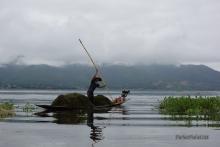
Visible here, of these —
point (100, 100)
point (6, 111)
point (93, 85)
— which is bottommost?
point (6, 111)

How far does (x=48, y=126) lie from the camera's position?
36.0m

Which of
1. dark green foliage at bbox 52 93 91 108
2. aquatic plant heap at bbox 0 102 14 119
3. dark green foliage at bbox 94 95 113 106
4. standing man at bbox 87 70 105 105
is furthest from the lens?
dark green foliage at bbox 94 95 113 106

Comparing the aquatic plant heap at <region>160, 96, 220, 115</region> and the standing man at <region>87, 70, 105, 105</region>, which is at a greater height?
the standing man at <region>87, 70, 105, 105</region>

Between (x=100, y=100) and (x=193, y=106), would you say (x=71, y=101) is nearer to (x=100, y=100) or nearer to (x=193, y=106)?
(x=100, y=100)

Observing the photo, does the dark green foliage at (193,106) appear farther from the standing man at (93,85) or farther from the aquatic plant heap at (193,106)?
the standing man at (93,85)

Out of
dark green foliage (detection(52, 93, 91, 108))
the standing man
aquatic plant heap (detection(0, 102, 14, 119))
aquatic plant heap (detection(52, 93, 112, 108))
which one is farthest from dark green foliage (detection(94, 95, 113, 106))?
aquatic plant heap (detection(0, 102, 14, 119))

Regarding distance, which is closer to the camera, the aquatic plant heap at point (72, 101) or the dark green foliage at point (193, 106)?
the dark green foliage at point (193, 106)

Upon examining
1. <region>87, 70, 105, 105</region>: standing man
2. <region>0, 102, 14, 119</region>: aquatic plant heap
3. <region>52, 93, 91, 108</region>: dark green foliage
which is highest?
<region>87, 70, 105, 105</region>: standing man

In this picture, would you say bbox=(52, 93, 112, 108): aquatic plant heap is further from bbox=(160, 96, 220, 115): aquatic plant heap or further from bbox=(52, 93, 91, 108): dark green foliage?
bbox=(160, 96, 220, 115): aquatic plant heap

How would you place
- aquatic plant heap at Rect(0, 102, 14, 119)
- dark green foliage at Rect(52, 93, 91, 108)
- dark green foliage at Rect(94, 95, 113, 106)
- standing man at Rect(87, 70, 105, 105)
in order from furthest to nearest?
1. dark green foliage at Rect(94, 95, 113, 106)
2. standing man at Rect(87, 70, 105, 105)
3. dark green foliage at Rect(52, 93, 91, 108)
4. aquatic plant heap at Rect(0, 102, 14, 119)

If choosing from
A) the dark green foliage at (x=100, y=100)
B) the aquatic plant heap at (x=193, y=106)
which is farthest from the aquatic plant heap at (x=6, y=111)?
the aquatic plant heap at (x=193, y=106)

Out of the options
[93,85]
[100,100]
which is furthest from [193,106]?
[100,100]

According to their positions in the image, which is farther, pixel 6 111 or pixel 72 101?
pixel 72 101

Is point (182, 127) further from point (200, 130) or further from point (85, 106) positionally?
point (85, 106)
